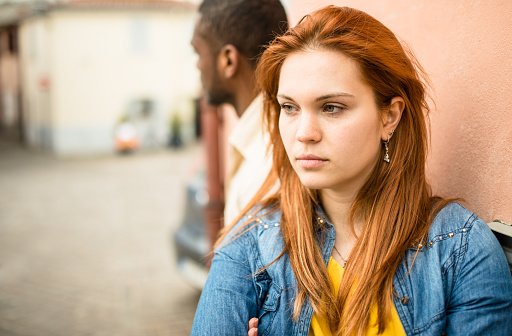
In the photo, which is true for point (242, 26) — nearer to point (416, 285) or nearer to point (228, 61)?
point (228, 61)

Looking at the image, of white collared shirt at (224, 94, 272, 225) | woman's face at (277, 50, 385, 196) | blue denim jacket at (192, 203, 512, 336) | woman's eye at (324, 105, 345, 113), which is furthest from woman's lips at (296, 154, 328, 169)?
white collared shirt at (224, 94, 272, 225)

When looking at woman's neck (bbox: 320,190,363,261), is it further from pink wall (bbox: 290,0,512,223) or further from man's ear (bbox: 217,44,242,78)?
man's ear (bbox: 217,44,242,78)

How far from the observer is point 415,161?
1599 millimetres

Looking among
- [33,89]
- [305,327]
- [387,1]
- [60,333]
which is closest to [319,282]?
[305,327]

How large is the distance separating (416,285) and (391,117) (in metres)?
0.53

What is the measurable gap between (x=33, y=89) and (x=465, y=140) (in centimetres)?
2591

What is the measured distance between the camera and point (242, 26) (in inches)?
96.1

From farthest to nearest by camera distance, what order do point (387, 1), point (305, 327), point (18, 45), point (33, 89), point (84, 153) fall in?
point (18, 45) → point (33, 89) → point (84, 153) → point (387, 1) → point (305, 327)

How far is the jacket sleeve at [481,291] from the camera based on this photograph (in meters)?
1.33

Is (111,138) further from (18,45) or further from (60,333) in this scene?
(60,333)

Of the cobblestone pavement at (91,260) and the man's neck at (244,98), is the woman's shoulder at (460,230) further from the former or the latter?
the cobblestone pavement at (91,260)

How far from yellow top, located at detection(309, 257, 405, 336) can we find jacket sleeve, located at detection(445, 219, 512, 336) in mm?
142

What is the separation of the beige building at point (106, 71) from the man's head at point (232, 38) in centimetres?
1981

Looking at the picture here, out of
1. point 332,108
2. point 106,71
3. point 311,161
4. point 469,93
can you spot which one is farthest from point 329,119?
point 106,71
